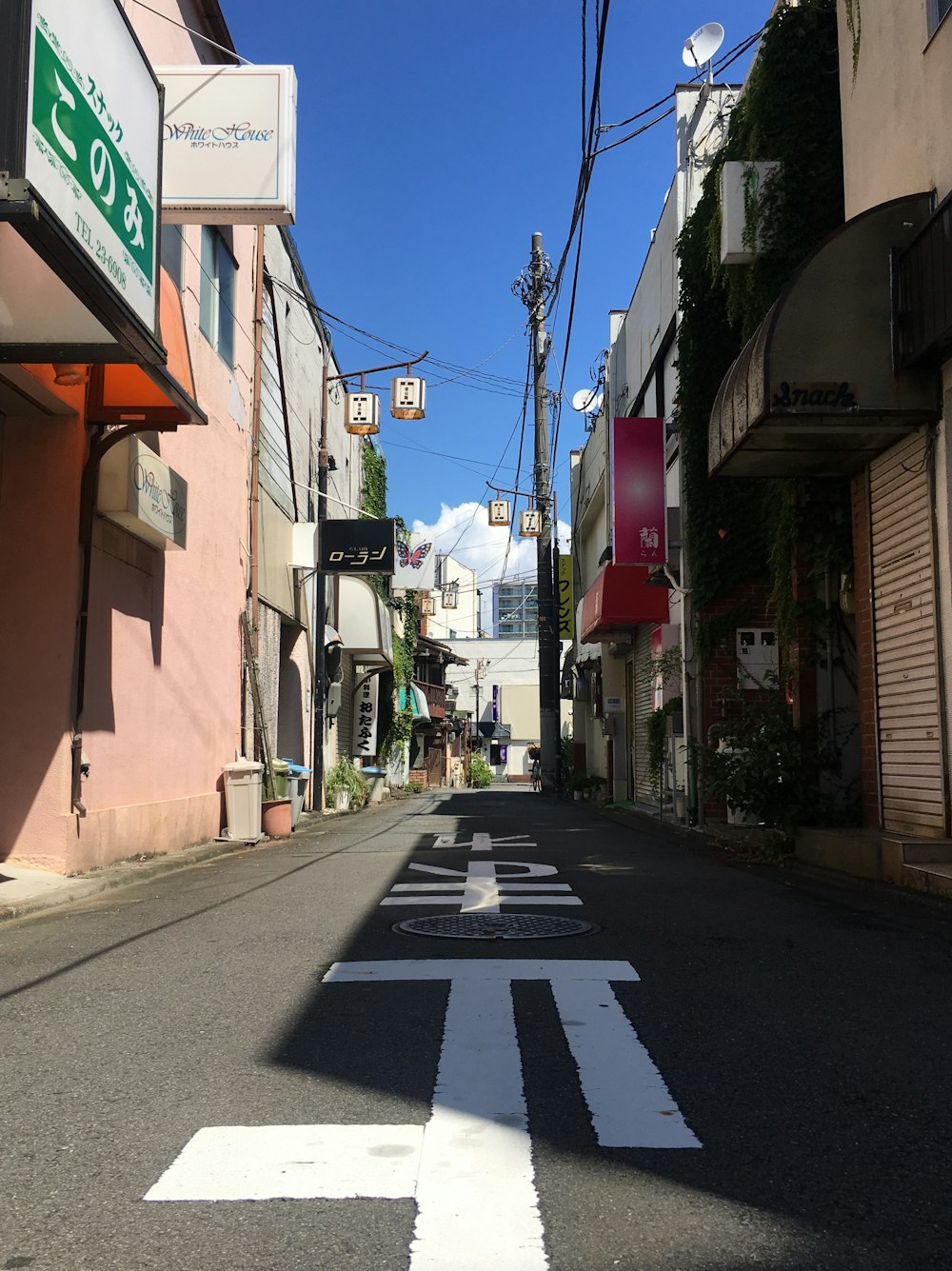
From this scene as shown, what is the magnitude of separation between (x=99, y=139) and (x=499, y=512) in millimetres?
27643

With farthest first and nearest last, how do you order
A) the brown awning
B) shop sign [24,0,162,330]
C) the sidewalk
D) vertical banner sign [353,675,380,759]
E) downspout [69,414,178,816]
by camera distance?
vertical banner sign [353,675,380,759]
the brown awning
downspout [69,414,178,816]
the sidewalk
shop sign [24,0,162,330]

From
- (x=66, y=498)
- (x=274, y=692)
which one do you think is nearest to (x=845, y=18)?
(x=66, y=498)

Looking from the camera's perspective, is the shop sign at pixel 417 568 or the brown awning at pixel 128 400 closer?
the brown awning at pixel 128 400

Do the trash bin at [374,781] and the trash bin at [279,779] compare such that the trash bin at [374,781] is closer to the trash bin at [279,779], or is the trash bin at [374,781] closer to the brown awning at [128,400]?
the trash bin at [279,779]

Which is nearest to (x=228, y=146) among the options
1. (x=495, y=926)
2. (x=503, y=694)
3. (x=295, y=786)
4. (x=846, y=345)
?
(x=846, y=345)

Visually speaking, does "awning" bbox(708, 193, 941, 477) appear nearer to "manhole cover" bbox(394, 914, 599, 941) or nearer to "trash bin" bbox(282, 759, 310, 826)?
"manhole cover" bbox(394, 914, 599, 941)

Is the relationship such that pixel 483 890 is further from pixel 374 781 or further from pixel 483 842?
pixel 374 781

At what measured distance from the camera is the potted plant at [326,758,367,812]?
24.9 meters

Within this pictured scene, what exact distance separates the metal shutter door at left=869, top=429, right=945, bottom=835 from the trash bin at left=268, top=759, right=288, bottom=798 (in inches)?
364

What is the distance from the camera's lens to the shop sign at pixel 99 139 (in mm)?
6699

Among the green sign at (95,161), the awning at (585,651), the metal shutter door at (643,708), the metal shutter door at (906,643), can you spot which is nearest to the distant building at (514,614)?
the awning at (585,651)

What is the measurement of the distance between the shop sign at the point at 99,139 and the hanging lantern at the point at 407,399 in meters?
13.1

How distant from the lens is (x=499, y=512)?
115 feet

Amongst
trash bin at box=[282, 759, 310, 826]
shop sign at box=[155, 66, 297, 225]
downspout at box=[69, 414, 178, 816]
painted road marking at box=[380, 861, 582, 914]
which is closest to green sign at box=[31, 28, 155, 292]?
downspout at box=[69, 414, 178, 816]
